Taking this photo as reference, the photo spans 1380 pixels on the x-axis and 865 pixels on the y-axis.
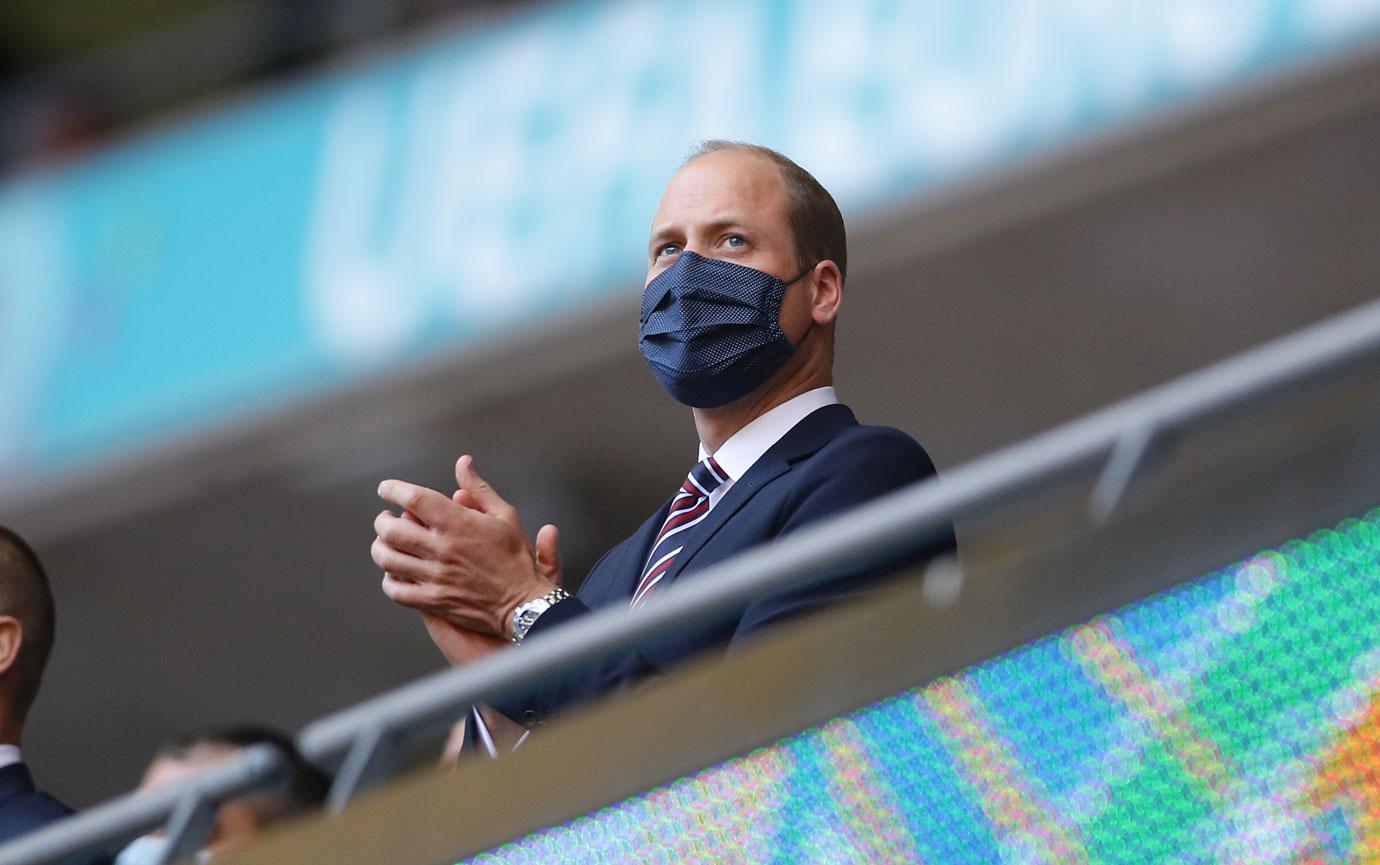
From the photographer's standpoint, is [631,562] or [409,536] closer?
[409,536]

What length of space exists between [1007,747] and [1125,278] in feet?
16.5

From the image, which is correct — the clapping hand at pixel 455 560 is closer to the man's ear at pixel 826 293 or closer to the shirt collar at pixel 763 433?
the shirt collar at pixel 763 433

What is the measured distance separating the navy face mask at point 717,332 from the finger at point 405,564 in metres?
0.43

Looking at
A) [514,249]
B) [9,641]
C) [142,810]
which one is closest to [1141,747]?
[142,810]

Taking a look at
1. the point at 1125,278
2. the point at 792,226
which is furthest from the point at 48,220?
Result: the point at 792,226

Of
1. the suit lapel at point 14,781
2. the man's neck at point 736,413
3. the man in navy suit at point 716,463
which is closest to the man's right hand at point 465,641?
the man in navy suit at point 716,463

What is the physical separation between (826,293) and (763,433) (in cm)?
22

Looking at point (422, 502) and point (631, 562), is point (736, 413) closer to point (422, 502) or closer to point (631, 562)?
point (631, 562)

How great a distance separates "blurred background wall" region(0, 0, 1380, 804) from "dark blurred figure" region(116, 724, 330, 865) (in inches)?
129

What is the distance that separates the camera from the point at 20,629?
2906 mm

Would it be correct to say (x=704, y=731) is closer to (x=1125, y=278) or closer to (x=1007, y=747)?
(x=1007, y=747)

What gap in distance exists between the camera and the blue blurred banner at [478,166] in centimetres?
567

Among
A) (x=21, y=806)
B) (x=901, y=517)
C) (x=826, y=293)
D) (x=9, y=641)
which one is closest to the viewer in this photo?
(x=901, y=517)

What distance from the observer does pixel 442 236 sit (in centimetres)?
667
